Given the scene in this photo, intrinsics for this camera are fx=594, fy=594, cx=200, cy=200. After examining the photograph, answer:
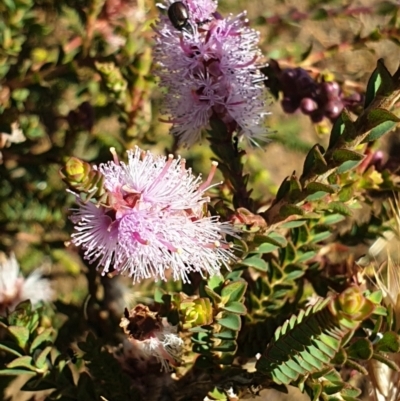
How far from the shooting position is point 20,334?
0.88 metres

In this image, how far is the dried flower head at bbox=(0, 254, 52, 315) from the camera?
1.20m

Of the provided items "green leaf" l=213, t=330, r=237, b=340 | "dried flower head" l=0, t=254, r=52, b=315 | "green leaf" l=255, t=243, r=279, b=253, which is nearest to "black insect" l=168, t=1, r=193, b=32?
"green leaf" l=255, t=243, r=279, b=253

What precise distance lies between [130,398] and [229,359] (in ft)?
0.66

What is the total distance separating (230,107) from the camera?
92 centimetres

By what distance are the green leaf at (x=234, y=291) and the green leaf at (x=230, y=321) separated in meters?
0.02

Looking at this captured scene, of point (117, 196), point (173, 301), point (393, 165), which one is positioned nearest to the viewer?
point (117, 196)

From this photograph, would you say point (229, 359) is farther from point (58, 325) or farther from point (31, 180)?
point (31, 180)

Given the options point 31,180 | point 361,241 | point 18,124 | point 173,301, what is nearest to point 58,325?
point 31,180

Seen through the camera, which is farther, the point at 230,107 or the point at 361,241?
the point at 361,241

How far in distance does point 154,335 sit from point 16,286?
0.53 metres

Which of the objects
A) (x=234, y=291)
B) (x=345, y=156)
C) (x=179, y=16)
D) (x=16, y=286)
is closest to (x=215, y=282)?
(x=234, y=291)

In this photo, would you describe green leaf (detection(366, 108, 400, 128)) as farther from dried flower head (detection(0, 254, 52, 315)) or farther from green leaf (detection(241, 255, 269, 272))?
dried flower head (detection(0, 254, 52, 315))

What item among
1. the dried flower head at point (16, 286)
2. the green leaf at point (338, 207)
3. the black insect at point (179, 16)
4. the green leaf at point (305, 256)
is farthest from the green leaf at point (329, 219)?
the dried flower head at point (16, 286)

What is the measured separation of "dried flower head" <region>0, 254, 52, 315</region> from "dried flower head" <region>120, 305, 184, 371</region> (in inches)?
14.3
